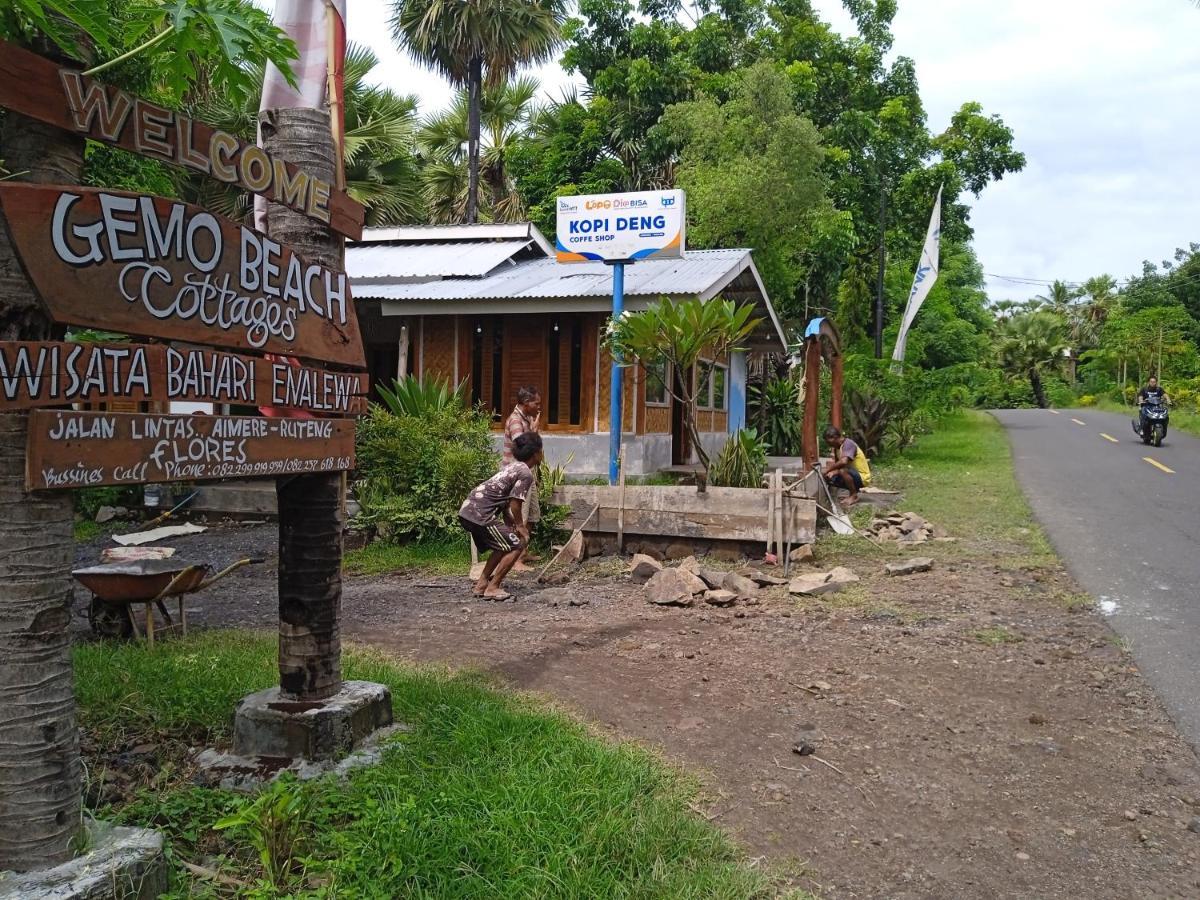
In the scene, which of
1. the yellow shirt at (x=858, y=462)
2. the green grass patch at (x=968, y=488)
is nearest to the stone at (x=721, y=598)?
the green grass patch at (x=968, y=488)

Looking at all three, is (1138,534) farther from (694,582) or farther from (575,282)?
(575,282)

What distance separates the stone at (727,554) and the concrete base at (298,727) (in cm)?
584

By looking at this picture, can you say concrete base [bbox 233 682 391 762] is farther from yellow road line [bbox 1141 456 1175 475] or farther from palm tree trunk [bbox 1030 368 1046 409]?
palm tree trunk [bbox 1030 368 1046 409]

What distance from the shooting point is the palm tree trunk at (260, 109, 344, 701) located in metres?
4.05

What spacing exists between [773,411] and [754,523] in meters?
11.7

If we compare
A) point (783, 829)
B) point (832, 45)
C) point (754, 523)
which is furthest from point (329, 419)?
point (832, 45)

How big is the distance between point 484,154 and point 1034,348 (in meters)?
36.8

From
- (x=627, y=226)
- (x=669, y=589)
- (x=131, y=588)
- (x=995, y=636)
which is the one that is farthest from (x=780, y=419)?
(x=131, y=588)

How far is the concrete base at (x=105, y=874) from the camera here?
8.21 ft

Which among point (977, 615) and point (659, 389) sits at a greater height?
point (659, 389)

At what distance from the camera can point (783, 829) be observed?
3.61 m

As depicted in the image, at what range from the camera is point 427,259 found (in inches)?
620

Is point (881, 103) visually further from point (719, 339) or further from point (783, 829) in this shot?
point (783, 829)

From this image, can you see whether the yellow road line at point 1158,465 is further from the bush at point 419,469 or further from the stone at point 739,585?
the bush at point 419,469
